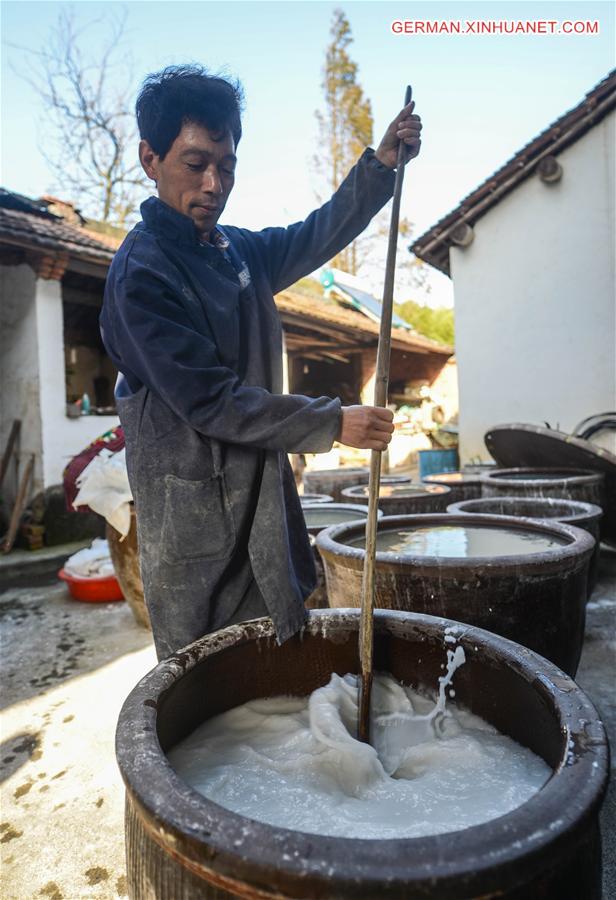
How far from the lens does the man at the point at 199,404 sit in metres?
1.39

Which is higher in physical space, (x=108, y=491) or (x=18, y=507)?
(x=108, y=491)

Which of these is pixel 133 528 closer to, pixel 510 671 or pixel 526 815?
pixel 510 671

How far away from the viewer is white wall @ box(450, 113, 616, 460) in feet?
27.8

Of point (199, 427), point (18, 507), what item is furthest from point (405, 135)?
point (18, 507)

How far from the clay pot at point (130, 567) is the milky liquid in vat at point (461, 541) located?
6.09 feet


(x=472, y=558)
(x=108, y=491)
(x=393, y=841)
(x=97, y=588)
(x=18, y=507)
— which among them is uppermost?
(x=108, y=491)

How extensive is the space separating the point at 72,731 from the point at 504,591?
2.22 m

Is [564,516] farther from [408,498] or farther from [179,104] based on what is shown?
[179,104]

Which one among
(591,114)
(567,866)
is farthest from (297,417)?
(591,114)

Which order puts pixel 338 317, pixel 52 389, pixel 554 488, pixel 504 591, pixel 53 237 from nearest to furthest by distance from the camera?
pixel 504 591
pixel 554 488
pixel 53 237
pixel 52 389
pixel 338 317

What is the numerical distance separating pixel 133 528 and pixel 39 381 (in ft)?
15.1

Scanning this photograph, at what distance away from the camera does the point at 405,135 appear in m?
1.70

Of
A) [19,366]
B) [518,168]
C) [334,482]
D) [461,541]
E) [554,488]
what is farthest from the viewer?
[518,168]

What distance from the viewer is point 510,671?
1.32m
